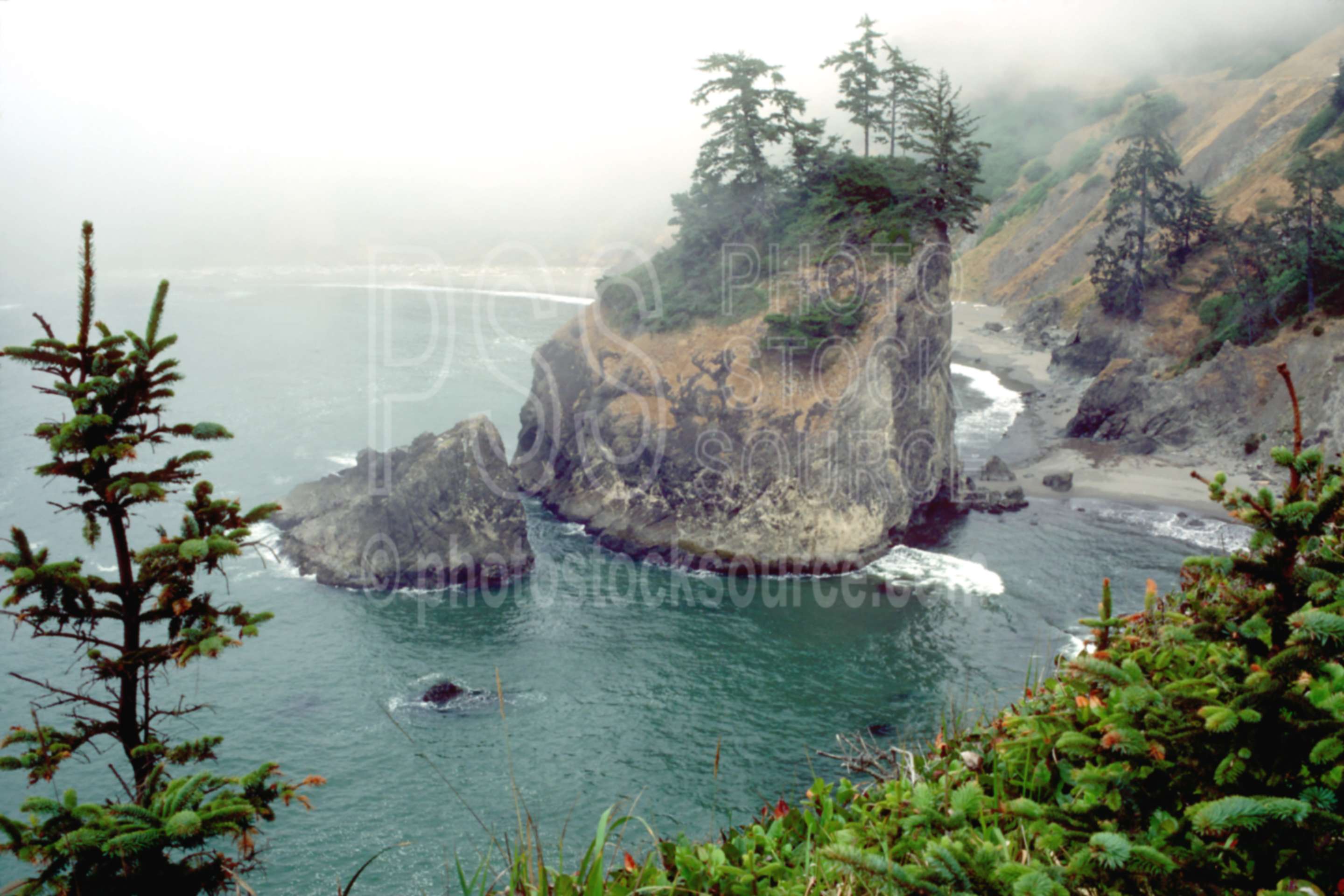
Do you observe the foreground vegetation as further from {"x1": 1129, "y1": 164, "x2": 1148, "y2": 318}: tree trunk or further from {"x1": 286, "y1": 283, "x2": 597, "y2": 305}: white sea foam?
{"x1": 286, "y1": 283, "x2": 597, "y2": 305}: white sea foam

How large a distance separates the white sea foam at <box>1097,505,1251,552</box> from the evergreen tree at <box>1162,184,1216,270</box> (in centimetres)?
3246

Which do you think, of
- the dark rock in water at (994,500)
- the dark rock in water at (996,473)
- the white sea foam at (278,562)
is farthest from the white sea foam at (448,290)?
the dark rock in water at (994,500)

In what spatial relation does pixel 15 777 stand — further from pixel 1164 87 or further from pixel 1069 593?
pixel 1164 87

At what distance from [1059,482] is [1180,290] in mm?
29130

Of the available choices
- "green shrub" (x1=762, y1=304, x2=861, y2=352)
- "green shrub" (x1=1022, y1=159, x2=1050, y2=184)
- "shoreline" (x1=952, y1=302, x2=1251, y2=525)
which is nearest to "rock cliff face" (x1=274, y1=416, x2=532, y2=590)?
"green shrub" (x1=762, y1=304, x2=861, y2=352)

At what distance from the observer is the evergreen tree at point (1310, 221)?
170 feet

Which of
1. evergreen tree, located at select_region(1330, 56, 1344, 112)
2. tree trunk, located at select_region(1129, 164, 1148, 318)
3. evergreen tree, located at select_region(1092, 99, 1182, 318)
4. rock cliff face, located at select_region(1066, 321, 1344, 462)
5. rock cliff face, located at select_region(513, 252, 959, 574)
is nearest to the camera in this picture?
rock cliff face, located at select_region(513, 252, 959, 574)

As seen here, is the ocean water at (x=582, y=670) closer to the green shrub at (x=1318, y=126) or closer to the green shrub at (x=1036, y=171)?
the green shrub at (x=1318, y=126)

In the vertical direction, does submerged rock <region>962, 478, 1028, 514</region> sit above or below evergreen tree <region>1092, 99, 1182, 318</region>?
below

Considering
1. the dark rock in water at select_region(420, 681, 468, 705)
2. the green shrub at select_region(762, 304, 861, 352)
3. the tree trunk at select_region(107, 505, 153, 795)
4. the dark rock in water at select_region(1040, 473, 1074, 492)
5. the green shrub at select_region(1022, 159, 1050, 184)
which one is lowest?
the dark rock in water at select_region(420, 681, 468, 705)

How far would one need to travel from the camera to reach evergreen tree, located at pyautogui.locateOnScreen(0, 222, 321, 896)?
267 inches

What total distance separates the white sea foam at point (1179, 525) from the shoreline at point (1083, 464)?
74 cm

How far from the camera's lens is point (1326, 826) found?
10.7 feet

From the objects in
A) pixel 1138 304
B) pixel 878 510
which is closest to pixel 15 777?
pixel 878 510
